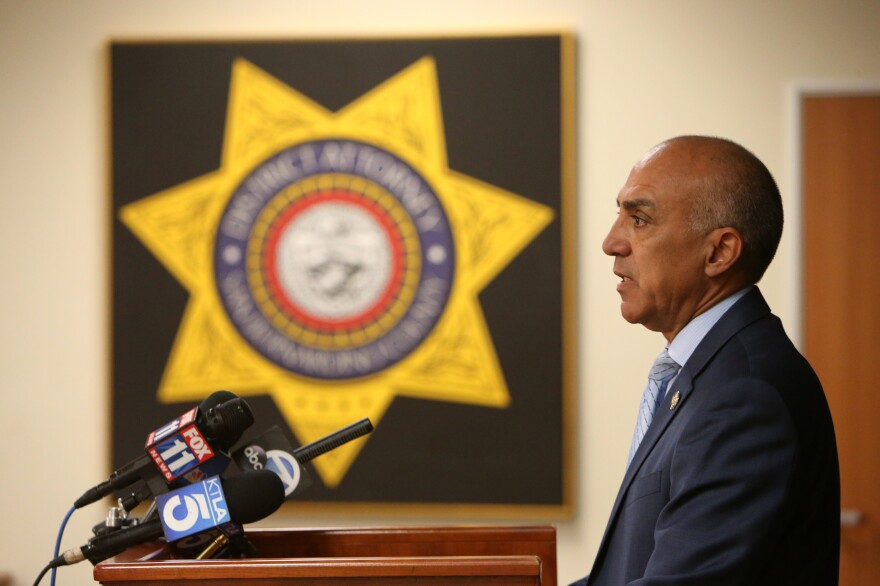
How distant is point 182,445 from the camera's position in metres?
1.26

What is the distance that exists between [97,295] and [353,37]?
107cm

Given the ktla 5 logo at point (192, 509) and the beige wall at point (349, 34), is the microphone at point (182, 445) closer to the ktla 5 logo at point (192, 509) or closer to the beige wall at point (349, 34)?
the ktla 5 logo at point (192, 509)

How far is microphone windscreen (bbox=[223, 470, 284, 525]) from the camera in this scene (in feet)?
4.08

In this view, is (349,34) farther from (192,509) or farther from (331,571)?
(331,571)

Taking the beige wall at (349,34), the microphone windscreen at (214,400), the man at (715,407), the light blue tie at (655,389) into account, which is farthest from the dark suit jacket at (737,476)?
the beige wall at (349,34)

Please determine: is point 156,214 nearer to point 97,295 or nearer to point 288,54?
point 97,295

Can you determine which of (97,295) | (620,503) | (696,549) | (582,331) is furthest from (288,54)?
(696,549)

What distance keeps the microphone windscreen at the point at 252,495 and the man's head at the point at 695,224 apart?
562 millimetres

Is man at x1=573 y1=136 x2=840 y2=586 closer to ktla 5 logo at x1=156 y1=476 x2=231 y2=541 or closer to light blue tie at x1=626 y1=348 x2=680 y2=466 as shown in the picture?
light blue tie at x1=626 y1=348 x2=680 y2=466

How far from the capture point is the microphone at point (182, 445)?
125cm

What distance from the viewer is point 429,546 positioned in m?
1.36

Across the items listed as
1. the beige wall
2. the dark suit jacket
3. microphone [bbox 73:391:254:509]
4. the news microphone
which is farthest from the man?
the beige wall

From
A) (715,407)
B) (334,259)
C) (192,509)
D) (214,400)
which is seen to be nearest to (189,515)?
(192,509)

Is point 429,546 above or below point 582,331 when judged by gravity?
below
